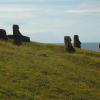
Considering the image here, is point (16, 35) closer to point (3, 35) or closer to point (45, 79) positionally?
point (3, 35)

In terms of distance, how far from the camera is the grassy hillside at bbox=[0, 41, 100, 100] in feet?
99.0

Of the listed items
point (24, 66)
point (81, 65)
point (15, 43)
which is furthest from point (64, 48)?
point (24, 66)

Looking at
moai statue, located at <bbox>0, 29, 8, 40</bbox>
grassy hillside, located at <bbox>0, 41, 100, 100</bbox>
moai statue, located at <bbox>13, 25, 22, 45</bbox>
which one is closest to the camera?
grassy hillside, located at <bbox>0, 41, 100, 100</bbox>

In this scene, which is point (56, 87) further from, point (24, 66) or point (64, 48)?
point (64, 48)

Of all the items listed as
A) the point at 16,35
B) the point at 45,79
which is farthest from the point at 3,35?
the point at 45,79

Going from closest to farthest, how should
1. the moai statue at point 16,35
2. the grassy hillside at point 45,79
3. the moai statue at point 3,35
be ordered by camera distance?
1. the grassy hillside at point 45,79
2. the moai statue at point 16,35
3. the moai statue at point 3,35

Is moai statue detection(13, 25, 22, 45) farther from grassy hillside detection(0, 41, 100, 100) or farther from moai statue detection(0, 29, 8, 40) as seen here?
grassy hillside detection(0, 41, 100, 100)

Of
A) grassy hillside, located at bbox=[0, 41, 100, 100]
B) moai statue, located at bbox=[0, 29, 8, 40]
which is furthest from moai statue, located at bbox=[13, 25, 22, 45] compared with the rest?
grassy hillside, located at bbox=[0, 41, 100, 100]

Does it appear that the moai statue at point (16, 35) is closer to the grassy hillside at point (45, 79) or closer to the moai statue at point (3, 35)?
the moai statue at point (3, 35)

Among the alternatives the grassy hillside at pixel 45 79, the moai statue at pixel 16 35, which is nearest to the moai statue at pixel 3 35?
the moai statue at pixel 16 35

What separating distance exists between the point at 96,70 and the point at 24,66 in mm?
9021

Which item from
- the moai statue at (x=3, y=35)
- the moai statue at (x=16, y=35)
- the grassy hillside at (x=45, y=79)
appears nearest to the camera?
the grassy hillside at (x=45, y=79)

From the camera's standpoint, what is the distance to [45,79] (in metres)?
33.9

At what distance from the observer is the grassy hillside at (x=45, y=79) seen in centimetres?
3017
